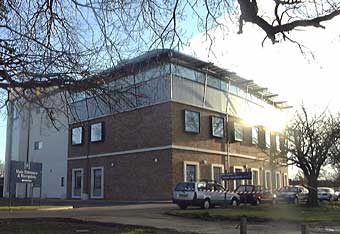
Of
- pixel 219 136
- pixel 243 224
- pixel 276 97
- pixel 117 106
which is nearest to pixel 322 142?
pixel 219 136

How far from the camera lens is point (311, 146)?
30547 millimetres

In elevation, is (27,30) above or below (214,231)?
above

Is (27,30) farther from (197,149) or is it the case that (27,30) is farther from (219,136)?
(219,136)

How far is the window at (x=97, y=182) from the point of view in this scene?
47.0m

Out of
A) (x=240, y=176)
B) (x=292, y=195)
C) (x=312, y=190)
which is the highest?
(x=240, y=176)

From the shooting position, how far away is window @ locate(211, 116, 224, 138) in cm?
4431

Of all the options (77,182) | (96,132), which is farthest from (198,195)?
(77,182)

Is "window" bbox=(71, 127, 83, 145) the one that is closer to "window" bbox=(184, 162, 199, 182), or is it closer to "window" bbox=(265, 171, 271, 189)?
"window" bbox=(184, 162, 199, 182)

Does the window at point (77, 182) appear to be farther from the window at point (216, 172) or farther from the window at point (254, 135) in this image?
the window at point (254, 135)

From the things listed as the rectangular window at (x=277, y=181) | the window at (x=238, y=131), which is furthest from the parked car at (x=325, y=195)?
the rectangular window at (x=277, y=181)

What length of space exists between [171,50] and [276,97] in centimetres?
4930

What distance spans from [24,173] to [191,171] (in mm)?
14689

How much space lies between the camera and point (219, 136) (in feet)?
148

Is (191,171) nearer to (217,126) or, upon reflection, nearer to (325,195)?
(217,126)
